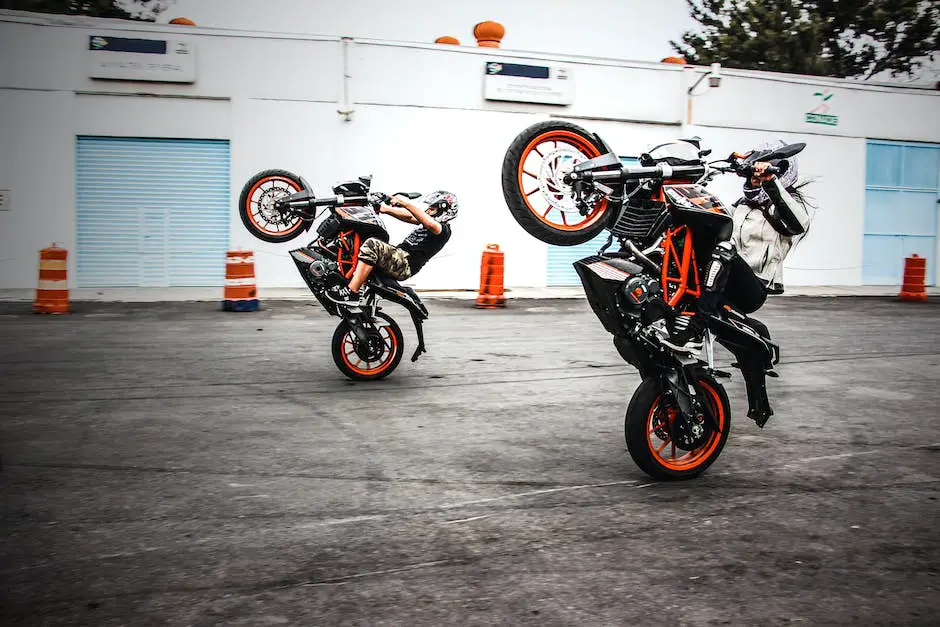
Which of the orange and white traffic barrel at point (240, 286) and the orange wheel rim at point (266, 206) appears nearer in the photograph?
the orange wheel rim at point (266, 206)

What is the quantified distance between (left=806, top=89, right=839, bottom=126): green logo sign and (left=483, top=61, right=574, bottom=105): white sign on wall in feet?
24.8

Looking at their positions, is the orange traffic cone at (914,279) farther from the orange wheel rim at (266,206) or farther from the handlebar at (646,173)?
the handlebar at (646,173)

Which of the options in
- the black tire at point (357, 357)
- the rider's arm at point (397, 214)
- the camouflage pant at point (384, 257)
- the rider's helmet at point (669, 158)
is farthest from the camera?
the rider's arm at point (397, 214)

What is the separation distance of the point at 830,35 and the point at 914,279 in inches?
781

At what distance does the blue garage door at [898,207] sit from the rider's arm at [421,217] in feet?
69.4

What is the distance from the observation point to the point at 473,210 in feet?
74.4

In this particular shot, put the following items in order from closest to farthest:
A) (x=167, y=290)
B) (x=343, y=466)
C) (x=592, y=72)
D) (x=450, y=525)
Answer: (x=450, y=525) < (x=343, y=466) < (x=167, y=290) < (x=592, y=72)

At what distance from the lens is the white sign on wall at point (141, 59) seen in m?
20.2

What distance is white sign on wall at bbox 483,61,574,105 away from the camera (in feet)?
73.6

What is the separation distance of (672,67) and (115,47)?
13848 mm

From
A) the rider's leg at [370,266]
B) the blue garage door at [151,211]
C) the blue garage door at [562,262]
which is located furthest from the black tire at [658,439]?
the blue garage door at [562,262]

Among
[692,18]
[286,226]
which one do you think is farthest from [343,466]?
[692,18]

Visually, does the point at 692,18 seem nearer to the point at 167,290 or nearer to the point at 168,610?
the point at 167,290

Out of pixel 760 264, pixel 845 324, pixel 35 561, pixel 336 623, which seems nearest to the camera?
pixel 336 623
